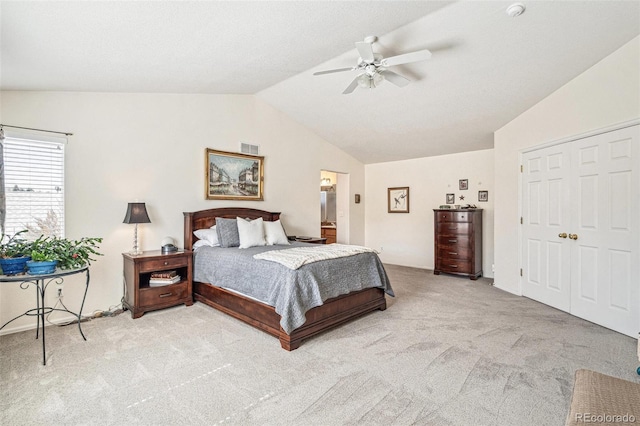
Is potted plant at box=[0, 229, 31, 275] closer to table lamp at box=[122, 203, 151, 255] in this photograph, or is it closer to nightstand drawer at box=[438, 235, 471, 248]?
table lamp at box=[122, 203, 151, 255]

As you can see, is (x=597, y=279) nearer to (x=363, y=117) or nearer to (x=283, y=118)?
(x=363, y=117)

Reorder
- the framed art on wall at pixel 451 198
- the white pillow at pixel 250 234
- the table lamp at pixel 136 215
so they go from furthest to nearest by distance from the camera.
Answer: the framed art on wall at pixel 451 198
the white pillow at pixel 250 234
the table lamp at pixel 136 215

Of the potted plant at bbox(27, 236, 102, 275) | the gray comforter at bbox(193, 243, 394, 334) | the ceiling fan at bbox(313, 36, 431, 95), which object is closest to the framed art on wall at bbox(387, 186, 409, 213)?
the gray comforter at bbox(193, 243, 394, 334)

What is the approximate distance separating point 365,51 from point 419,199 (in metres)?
4.31

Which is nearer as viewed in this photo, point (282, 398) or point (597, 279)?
point (282, 398)

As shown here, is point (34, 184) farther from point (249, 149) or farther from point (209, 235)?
point (249, 149)

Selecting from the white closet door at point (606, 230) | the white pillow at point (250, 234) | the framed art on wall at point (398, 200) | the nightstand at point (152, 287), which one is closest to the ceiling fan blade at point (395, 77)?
the white closet door at point (606, 230)

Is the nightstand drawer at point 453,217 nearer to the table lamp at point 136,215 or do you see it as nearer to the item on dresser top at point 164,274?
the item on dresser top at point 164,274

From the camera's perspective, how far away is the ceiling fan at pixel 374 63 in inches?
108

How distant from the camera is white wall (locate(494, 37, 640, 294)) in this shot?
310cm

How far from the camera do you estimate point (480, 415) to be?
189 centimetres

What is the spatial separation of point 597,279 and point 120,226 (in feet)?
17.8

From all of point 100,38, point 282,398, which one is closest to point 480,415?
point 282,398

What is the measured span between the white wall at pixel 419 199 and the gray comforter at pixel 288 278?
3.04m
